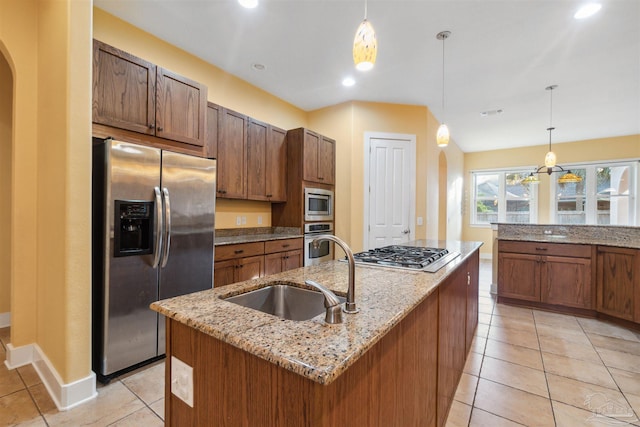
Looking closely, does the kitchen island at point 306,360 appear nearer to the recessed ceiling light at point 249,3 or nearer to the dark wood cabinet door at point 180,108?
the dark wood cabinet door at point 180,108

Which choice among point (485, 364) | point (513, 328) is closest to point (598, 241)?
point (513, 328)

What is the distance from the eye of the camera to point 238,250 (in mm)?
2881

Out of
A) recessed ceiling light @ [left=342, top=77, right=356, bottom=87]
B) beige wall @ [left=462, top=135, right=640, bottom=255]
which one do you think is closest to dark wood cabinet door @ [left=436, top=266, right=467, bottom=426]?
A: recessed ceiling light @ [left=342, top=77, right=356, bottom=87]

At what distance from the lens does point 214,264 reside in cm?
264

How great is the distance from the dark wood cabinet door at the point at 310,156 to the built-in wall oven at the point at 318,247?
25.8 inches

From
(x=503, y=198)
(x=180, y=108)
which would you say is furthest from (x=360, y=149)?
(x=503, y=198)

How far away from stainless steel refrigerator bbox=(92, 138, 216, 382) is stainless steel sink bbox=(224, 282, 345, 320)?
127 centimetres

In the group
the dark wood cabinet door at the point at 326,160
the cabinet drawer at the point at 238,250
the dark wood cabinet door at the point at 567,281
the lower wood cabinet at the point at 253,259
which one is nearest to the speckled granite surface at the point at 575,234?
the dark wood cabinet door at the point at 567,281

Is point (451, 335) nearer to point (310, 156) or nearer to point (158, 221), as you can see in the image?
point (158, 221)

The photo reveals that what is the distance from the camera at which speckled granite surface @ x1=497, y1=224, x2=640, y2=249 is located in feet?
10.6

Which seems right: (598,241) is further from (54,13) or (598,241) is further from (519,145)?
(54,13)

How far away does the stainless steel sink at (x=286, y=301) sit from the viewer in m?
1.21

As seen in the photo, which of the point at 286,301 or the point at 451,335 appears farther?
the point at 451,335

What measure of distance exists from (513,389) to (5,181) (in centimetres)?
488
